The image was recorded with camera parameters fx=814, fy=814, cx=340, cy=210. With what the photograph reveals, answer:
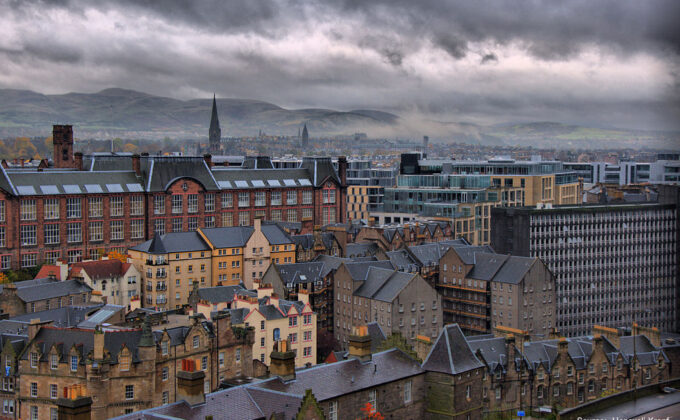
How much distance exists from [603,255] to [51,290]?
349 feet

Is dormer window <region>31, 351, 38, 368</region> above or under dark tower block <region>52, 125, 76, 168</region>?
under

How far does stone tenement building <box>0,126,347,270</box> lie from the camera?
459 ft

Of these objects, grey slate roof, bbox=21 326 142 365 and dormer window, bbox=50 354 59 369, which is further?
dormer window, bbox=50 354 59 369

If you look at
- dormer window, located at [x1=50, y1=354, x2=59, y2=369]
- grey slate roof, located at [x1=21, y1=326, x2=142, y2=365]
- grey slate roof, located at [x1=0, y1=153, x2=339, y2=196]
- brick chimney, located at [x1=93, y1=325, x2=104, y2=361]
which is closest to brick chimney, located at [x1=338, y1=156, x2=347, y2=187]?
grey slate roof, located at [x1=0, y1=153, x2=339, y2=196]

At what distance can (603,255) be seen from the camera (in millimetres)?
162625

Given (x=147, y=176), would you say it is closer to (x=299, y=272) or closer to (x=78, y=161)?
(x=78, y=161)

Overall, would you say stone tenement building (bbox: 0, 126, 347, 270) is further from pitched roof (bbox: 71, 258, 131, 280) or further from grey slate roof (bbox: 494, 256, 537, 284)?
grey slate roof (bbox: 494, 256, 537, 284)

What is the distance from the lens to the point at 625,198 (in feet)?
642

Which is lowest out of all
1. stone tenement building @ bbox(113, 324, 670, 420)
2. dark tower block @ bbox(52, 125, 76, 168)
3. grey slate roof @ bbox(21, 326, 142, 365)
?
stone tenement building @ bbox(113, 324, 670, 420)

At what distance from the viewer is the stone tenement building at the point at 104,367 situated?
7119 centimetres

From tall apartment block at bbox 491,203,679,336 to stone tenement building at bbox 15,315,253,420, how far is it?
92486 millimetres

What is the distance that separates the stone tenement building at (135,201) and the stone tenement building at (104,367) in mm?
66185

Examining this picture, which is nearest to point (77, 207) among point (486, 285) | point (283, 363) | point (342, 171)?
point (342, 171)

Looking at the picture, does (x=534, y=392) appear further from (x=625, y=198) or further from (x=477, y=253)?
(x=625, y=198)
